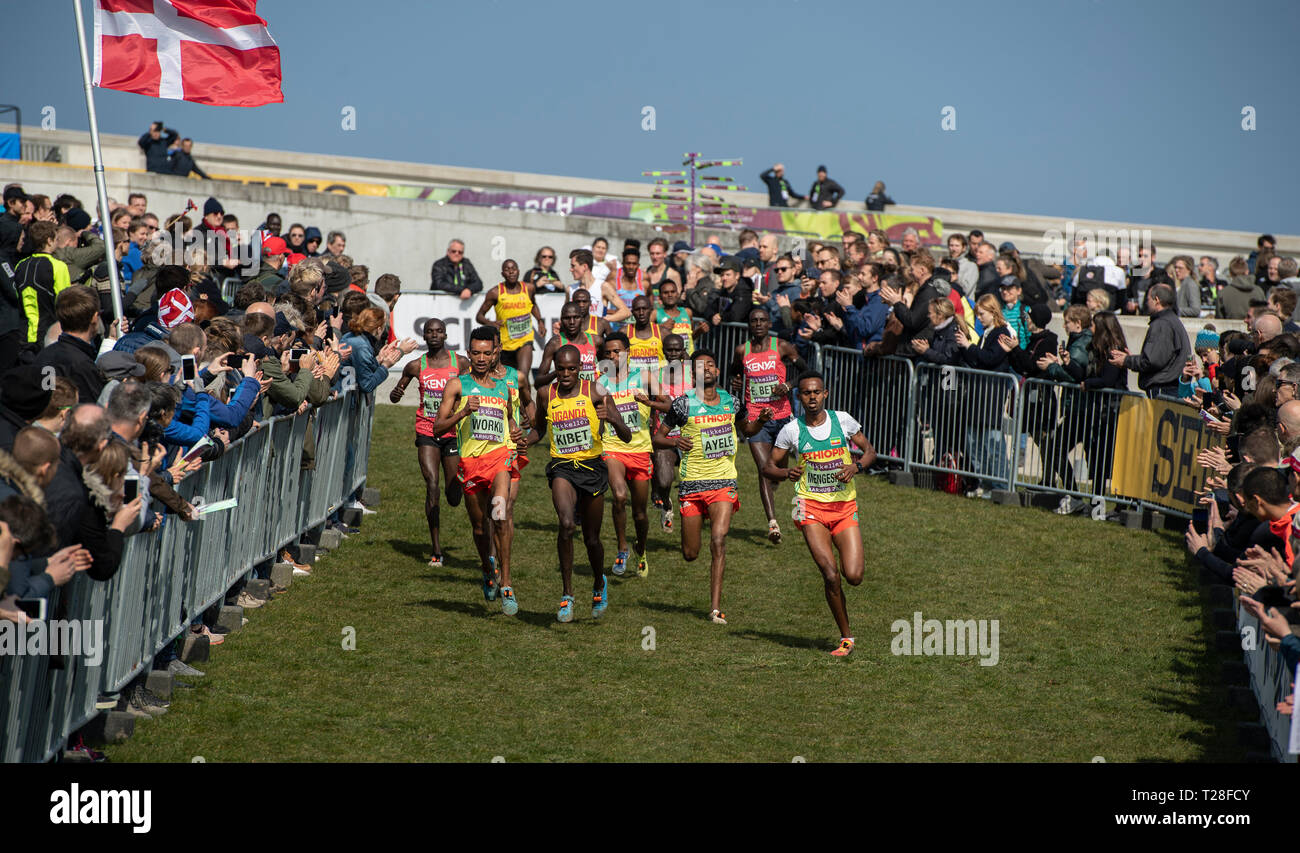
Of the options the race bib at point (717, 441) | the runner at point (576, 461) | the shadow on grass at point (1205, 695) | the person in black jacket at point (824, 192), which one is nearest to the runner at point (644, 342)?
the race bib at point (717, 441)

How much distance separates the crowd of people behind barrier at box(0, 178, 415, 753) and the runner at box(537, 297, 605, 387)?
150cm

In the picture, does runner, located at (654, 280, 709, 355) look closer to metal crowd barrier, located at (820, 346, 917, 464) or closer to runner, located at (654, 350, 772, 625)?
metal crowd barrier, located at (820, 346, 917, 464)

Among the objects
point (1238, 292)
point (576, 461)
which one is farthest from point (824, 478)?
point (1238, 292)

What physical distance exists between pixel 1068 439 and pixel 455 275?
10753mm

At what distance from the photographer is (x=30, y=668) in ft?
22.7

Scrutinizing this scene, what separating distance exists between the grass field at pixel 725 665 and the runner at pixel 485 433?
2.27ft

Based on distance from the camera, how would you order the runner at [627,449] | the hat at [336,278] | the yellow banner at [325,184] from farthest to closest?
the yellow banner at [325,184]
the hat at [336,278]
the runner at [627,449]

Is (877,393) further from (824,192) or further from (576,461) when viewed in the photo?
(824,192)

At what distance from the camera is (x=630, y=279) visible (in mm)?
18812

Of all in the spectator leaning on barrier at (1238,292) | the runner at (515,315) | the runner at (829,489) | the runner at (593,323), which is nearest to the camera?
the runner at (829,489)

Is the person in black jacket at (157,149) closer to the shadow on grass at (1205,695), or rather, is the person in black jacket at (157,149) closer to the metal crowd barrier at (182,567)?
the metal crowd barrier at (182,567)

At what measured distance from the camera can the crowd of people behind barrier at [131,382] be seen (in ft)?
22.1

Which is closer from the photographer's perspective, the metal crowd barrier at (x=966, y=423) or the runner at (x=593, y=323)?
the runner at (x=593, y=323)

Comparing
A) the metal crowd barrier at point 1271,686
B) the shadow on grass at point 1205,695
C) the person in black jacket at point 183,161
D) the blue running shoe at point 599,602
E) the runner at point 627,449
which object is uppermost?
the person in black jacket at point 183,161
